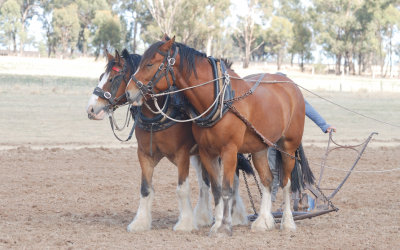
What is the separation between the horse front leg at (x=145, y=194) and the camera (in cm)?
714

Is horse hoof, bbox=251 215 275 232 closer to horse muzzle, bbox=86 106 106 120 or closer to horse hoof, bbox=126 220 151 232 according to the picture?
horse hoof, bbox=126 220 151 232

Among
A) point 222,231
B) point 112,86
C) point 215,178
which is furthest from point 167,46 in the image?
point 222,231

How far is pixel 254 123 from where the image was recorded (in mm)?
7094

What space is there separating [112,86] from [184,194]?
4.60 feet

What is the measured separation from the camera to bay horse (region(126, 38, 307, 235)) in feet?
21.7

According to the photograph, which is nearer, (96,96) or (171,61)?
(171,61)

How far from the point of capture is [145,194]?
7254 mm

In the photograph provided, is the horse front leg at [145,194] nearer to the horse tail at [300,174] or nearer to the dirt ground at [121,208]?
the dirt ground at [121,208]

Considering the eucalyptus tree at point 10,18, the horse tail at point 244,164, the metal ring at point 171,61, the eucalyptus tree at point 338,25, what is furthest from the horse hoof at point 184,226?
the eucalyptus tree at point 10,18

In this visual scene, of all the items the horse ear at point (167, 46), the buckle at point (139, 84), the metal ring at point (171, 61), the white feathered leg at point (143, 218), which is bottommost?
the white feathered leg at point (143, 218)

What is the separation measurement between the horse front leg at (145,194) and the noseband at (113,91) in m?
0.62

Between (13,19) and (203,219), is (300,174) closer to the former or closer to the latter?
(203,219)

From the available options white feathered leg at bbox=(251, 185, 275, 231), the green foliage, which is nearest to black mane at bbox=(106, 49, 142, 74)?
white feathered leg at bbox=(251, 185, 275, 231)

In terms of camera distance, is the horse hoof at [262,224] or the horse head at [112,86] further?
the horse hoof at [262,224]
